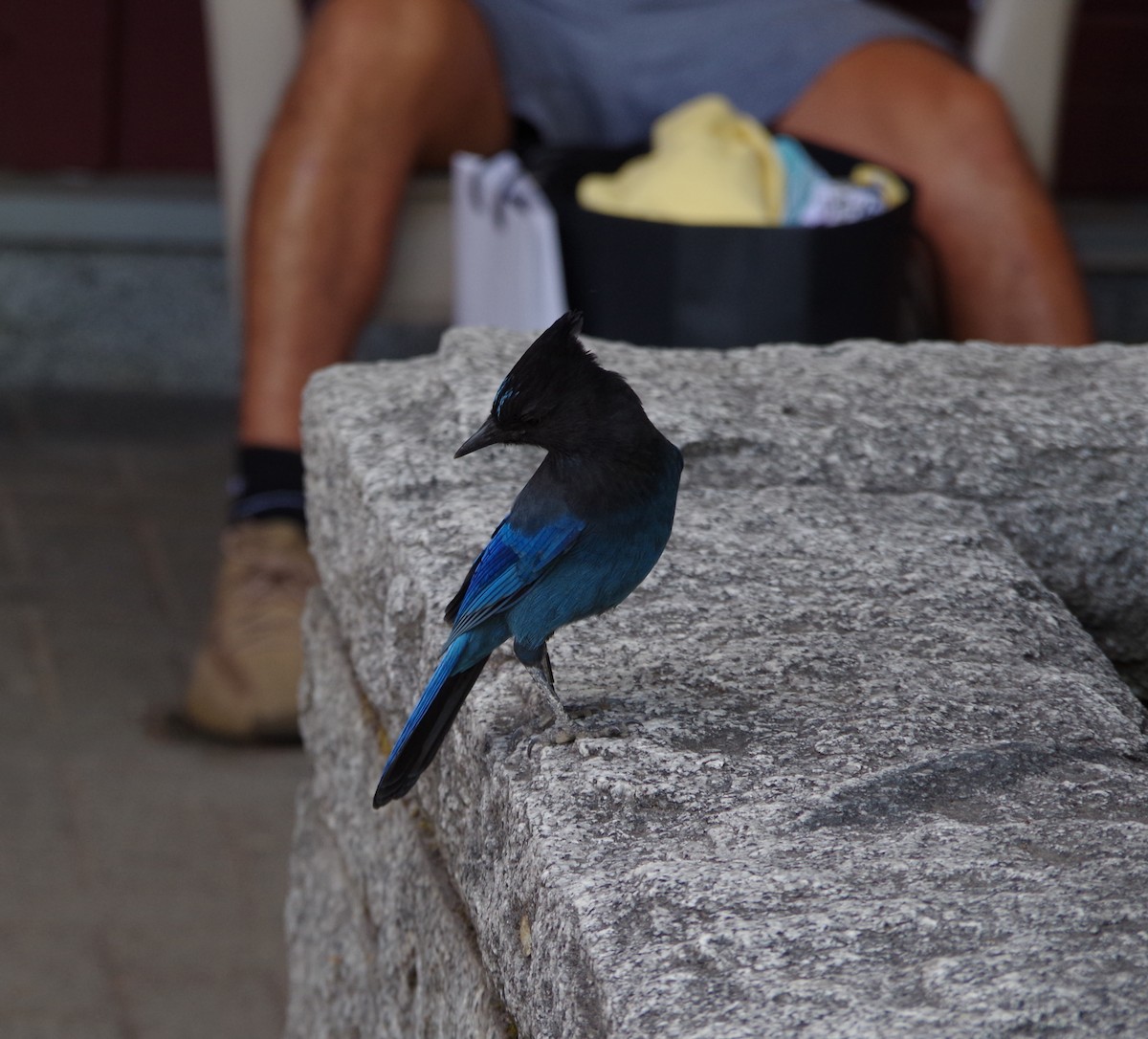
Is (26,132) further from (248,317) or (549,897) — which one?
(549,897)

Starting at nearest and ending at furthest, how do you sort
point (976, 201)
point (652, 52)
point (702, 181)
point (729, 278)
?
point (729, 278) → point (702, 181) → point (976, 201) → point (652, 52)

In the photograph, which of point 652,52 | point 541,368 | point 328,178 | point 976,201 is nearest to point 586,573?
point 541,368

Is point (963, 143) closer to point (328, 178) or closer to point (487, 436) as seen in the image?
point (328, 178)

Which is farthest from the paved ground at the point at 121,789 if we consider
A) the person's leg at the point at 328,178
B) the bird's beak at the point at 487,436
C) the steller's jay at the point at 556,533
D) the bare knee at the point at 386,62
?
the bird's beak at the point at 487,436

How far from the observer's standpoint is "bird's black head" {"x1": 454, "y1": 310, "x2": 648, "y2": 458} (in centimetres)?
123

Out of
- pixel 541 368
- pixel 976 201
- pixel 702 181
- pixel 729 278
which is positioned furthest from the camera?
pixel 976 201

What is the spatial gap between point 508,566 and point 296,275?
5.93 ft

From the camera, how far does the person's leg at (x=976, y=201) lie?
2.99 meters

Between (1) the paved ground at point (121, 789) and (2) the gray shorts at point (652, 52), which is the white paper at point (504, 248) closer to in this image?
(2) the gray shorts at point (652, 52)

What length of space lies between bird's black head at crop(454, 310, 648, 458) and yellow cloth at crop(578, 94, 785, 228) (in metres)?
1.45

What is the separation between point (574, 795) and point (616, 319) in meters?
1.62

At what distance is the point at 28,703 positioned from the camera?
10.1ft

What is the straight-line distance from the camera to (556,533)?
1278mm

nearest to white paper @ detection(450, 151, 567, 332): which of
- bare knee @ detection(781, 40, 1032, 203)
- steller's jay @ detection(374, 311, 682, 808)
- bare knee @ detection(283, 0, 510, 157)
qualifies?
bare knee @ detection(283, 0, 510, 157)
